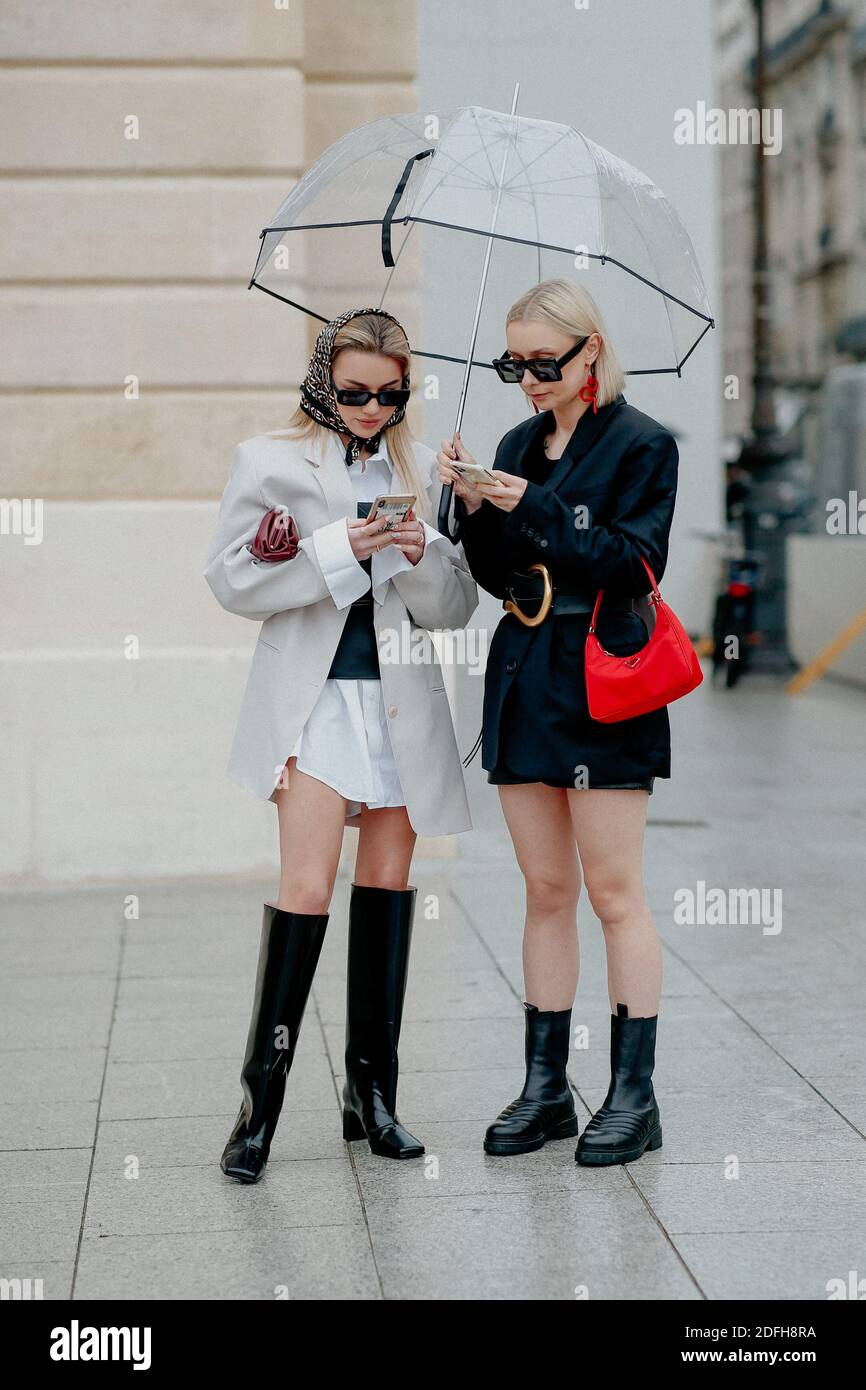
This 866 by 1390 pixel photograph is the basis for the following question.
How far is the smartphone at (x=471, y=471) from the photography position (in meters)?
3.79

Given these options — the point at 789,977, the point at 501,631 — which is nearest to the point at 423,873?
the point at 789,977

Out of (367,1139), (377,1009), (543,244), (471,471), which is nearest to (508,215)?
(543,244)

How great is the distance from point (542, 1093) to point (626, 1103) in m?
0.21

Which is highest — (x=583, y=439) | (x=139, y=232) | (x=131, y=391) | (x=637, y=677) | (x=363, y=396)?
(x=139, y=232)

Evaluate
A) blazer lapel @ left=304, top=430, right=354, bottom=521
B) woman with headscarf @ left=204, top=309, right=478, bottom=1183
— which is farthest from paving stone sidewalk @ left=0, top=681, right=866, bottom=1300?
blazer lapel @ left=304, top=430, right=354, bottom=521

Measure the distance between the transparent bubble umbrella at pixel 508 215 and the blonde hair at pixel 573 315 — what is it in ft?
0.29

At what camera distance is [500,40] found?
9352 mm

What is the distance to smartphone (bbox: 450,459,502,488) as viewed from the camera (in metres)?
3.79

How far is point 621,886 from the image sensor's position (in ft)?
13.6

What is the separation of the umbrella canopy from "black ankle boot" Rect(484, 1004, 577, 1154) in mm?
1587

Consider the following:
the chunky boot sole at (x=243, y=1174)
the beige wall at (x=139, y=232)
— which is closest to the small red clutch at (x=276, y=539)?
the chunky boot sole at (x=243, y=1174)

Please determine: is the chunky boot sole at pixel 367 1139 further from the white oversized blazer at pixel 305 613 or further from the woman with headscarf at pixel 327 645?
the white oversized blazer at pixel 305 613

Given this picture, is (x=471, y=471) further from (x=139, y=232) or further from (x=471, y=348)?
(x=139, y=232)
